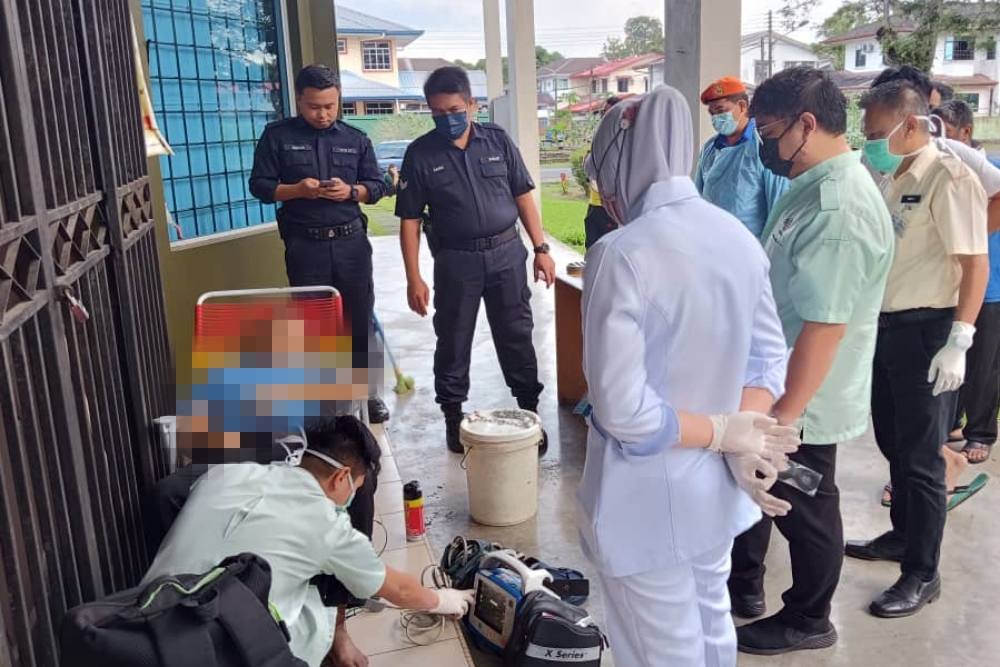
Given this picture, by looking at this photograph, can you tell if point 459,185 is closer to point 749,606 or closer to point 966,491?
point 749,606

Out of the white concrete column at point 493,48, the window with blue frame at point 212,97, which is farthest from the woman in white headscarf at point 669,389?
the white concrete column at point 493,48

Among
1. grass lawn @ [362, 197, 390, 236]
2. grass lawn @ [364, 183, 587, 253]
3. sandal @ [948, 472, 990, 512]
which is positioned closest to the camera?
sandal @ [948, 472, 990, 512]

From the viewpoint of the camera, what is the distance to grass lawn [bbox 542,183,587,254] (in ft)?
46.6

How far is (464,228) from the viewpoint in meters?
4.01

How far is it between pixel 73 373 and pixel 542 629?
4.69 ft

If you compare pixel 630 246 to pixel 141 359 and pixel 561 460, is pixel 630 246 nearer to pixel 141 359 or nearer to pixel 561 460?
pixel 141 359

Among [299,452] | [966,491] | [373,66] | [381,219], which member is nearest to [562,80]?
[373,66]

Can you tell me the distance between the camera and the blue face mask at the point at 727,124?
383 centimetres

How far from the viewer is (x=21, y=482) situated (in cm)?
140

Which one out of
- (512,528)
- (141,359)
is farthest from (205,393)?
(512,528)

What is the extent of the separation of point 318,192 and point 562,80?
35653 mm

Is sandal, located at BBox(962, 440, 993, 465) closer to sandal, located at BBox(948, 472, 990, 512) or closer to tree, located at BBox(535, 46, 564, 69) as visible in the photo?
sandal, located at BBox(948, 472, 990, 512)

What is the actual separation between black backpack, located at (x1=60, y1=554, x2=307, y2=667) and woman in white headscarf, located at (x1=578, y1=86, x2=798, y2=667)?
0.75m

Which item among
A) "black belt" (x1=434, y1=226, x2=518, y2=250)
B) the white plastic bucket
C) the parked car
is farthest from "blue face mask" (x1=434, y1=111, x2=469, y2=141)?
the parked car
